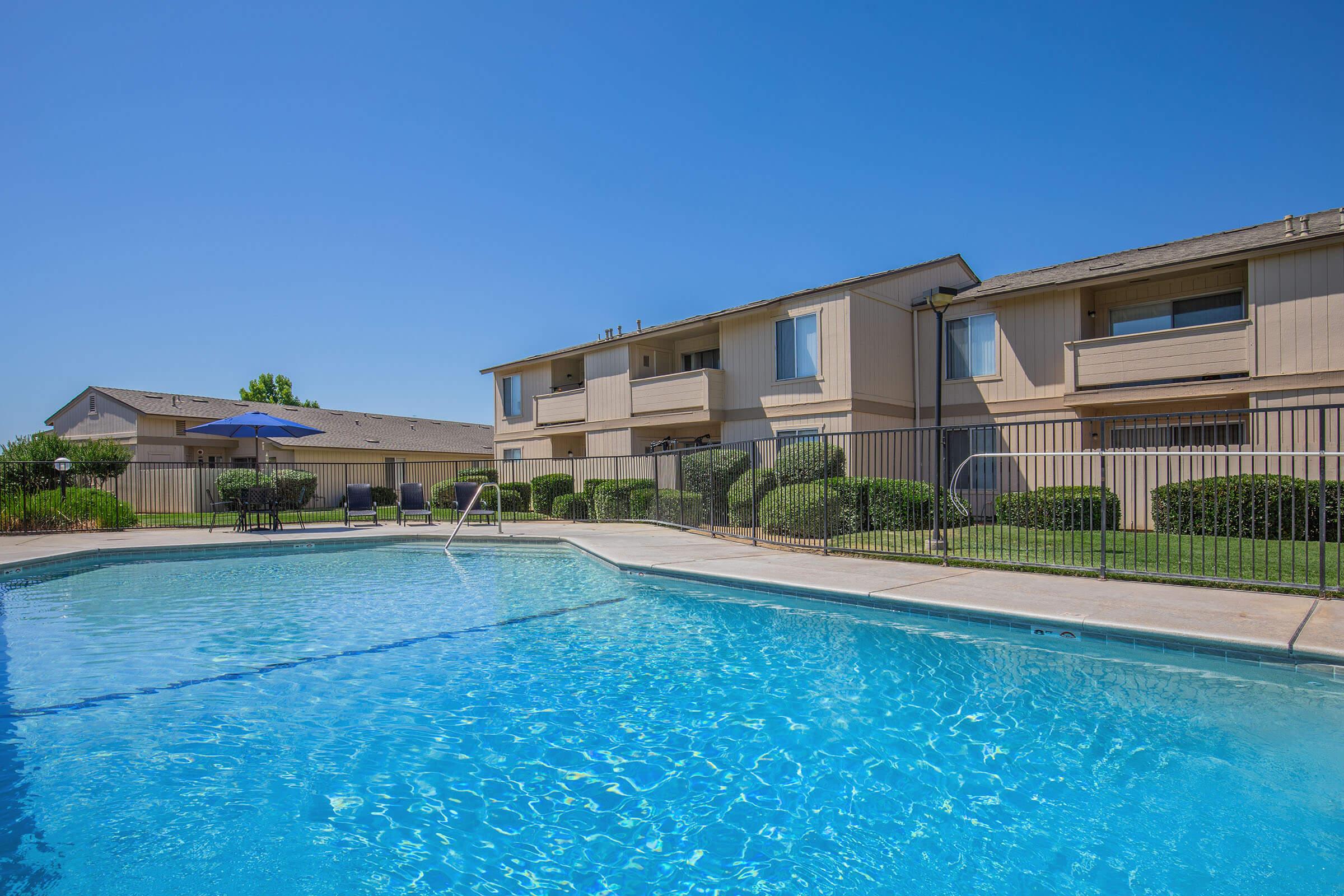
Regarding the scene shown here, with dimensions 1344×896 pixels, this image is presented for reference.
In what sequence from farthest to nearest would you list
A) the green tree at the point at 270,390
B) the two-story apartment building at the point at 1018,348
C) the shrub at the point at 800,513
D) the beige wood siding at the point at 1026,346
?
the green tree at the point at 270,390 → the beige wood siding at the point at 1026,346 → the two-story apartment building at the point at 1018,348 → the shrub at the point at 800,513

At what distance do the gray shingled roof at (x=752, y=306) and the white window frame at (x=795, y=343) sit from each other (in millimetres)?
537

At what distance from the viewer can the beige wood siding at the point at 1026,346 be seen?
1717 cm

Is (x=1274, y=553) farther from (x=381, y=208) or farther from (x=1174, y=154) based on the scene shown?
(x=381, y=208)

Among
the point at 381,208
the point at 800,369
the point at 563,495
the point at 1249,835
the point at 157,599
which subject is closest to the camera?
the point at 1249,835

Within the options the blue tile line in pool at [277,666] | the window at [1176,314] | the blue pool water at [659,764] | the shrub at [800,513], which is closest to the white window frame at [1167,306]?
the window at [1176,314]

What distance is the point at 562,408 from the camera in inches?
1046

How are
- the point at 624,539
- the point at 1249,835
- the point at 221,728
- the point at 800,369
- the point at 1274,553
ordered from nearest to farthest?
1. the point at 1249,835
2. the point at 221,728
3. the point at 1274,553
4. the point at 624,539
5. the point at 800,369

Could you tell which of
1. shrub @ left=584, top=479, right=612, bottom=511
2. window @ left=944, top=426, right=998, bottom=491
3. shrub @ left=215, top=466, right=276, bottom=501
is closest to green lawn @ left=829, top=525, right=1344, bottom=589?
window @ left=944, top=426, right=998, bottom=491

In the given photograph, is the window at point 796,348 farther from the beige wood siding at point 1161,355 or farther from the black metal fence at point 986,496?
the beige wood siding at point 1161,355

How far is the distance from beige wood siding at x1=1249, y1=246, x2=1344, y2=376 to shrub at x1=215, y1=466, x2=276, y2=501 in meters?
28.0

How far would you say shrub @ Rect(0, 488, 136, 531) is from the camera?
57.9 feet

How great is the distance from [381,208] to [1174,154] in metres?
18.8

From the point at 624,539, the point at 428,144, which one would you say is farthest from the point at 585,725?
the point at 428,144

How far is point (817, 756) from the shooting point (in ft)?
13.7
